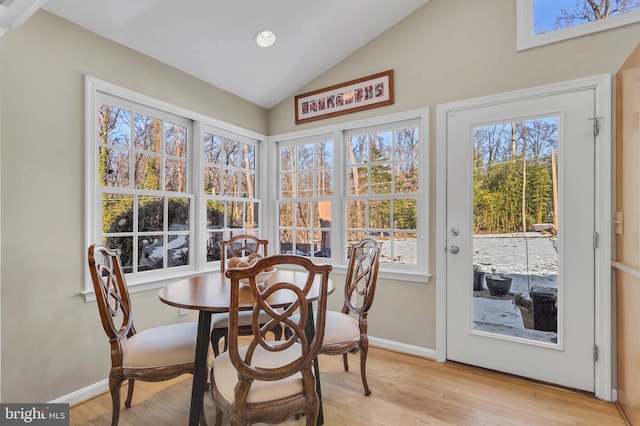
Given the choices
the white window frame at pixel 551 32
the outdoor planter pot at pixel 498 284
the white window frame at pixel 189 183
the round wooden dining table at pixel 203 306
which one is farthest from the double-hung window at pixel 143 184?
the white window frame at pixel 551 32

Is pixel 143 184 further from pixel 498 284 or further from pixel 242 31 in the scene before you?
pixel 498 284

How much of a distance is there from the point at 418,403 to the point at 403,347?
763 millimetres

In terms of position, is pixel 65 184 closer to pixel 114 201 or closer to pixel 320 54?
pixel 114 201

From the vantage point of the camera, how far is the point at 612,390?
6.79 ft

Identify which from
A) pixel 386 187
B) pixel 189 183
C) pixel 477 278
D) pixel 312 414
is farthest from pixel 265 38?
pixel 312 414

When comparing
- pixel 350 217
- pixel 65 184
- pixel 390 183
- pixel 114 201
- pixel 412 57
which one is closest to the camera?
pixel 65 184

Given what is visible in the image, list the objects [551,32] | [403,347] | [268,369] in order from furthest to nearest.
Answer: [403,347] → [551,32] → [268,369]

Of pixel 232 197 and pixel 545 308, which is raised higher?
pixel 232 197

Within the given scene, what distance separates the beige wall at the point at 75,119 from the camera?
6.12ft

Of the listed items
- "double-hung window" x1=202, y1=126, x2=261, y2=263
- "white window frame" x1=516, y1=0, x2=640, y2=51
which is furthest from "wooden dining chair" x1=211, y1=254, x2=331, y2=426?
"white window frame" x1=516, y1=0, x2=640, y2=51

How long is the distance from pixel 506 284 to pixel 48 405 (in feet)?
10.1

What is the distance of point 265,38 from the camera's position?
270cm

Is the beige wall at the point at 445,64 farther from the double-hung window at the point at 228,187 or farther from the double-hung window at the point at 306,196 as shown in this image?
the double-hung window at the point at 228,187

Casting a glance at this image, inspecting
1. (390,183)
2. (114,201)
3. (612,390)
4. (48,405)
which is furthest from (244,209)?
(612,390)
